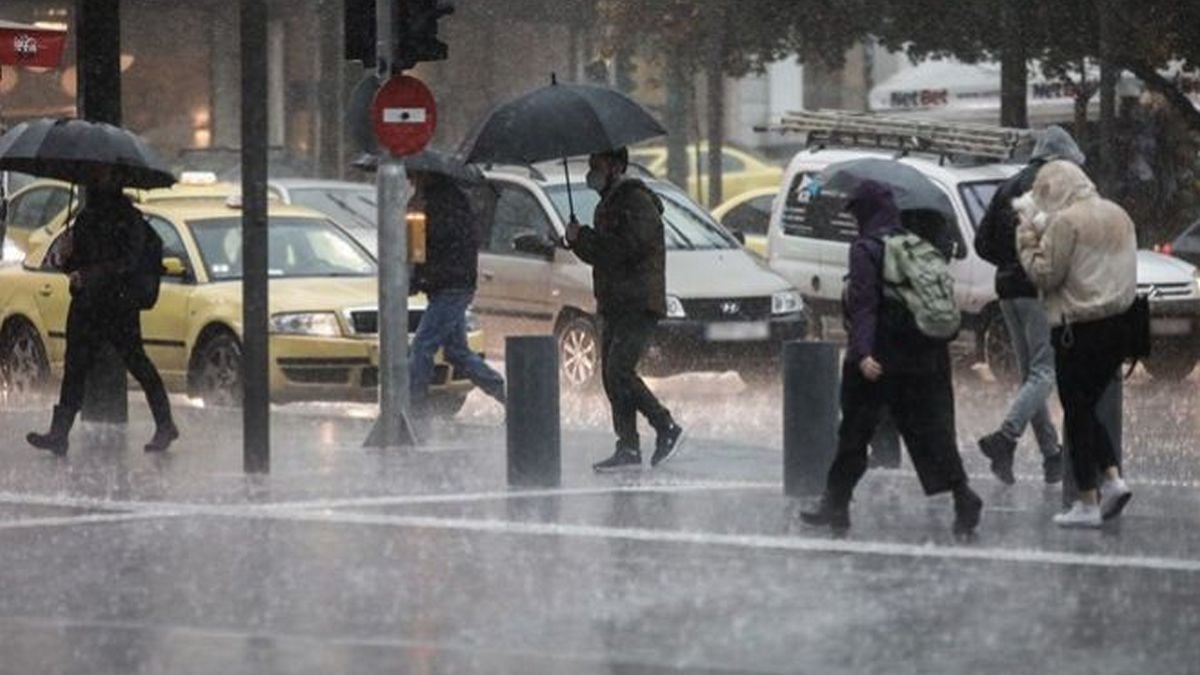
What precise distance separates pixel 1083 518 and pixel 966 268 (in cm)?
1031

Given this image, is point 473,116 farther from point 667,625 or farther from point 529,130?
point 667,625

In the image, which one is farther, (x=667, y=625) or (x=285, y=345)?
(x=285, y=345)

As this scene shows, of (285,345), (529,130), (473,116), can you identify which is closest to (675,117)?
(473,116)

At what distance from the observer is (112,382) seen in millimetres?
18609

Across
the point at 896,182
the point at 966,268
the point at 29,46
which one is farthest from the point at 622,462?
the point at 29,46

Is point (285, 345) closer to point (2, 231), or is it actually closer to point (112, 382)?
point (112, 382)

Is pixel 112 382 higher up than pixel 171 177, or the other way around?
pixel 171 177

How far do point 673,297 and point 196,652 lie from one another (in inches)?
500

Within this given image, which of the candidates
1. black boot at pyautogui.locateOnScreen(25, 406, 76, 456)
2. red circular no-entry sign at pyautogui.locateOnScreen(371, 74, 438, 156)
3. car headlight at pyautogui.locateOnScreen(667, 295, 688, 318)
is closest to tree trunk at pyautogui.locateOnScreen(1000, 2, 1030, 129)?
car headlight at pyautogui.locateOnScreen(667, 295, 688, 318)

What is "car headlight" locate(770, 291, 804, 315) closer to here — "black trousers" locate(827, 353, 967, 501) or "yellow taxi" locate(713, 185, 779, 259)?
"black trousers" locate(827, 353, 967, 501)

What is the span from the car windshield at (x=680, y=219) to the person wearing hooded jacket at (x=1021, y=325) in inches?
330

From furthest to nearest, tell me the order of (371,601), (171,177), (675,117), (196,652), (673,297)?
(675,117) → (673,297) → (171,177) → (371,601) → (196,652)

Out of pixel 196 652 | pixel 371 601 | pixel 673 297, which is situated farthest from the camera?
pixel 673 297

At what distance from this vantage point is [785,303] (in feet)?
75.2
